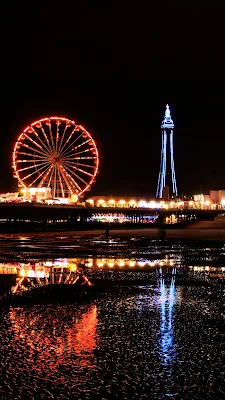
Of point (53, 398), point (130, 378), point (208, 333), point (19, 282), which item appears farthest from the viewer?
point (19, 282)

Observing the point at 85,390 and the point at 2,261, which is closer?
the point at 85,390

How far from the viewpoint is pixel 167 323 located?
870 centimetres

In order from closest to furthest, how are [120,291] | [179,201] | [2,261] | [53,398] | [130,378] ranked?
[53,398] → [130,378] → [120,291] → [2,261] → [179,201]

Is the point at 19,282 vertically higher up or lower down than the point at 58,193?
lower down

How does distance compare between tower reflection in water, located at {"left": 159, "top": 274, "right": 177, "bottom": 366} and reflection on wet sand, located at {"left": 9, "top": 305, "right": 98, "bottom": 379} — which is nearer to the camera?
reflection on wet sand, located at {"left": 9, "top": 305, "right": 98, "bottom": 379}

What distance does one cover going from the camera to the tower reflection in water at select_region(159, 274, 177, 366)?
6.79 m

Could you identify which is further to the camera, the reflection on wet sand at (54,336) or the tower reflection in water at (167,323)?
the tower reflection in water at (167,323)

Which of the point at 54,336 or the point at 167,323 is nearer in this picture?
the point at 54,336

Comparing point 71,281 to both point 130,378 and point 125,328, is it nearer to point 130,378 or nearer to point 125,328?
point 125,328

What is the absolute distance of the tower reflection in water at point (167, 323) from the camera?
6.79m

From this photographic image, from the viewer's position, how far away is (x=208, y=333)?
316 inches

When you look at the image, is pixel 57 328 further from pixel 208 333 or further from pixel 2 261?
pixel 2 261

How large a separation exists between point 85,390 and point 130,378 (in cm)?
60

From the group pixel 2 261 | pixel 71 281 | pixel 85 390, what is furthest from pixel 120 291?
pixel 2 261
